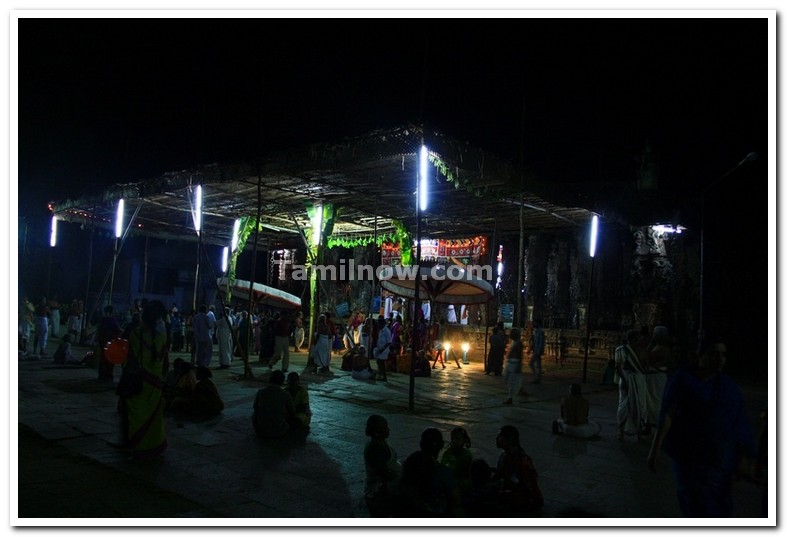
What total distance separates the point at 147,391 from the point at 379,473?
10.3ft

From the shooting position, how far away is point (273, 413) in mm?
7082

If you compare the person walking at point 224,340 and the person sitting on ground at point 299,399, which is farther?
the person walking at point 224,340

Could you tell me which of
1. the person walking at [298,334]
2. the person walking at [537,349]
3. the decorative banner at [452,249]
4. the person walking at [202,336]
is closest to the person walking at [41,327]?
the person walking at [202,336]

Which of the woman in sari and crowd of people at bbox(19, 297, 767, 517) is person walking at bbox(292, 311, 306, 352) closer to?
crowd of people at bbox(19, 297, 767, 517)

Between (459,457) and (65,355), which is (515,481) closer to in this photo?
(459,457)

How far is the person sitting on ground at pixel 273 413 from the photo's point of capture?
23.2ft

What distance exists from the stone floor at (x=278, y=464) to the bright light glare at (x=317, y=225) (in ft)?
19.2

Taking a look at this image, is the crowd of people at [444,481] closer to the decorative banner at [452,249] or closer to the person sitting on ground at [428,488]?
the person sitting on ground at [428,488]

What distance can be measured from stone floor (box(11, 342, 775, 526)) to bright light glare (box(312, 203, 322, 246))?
5839 mm

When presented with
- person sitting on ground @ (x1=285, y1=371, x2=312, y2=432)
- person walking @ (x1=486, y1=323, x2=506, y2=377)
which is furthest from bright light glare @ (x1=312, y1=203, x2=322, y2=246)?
person sitting on ground @ (x1=285, y1=371, x2=312, y2=432)

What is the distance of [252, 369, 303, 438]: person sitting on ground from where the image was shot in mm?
7078

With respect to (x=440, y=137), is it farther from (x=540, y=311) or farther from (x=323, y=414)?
(x=540, y=311)

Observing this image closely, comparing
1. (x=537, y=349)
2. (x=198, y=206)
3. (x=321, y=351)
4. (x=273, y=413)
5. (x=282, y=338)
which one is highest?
(x=198, y=206)

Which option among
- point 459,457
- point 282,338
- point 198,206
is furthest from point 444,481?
point 198,206
